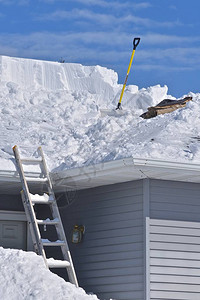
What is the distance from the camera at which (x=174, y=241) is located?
14336mm

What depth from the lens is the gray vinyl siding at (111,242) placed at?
14297mm

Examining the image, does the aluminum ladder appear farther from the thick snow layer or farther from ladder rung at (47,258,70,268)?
the thick snow layer

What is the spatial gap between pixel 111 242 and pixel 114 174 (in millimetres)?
1453

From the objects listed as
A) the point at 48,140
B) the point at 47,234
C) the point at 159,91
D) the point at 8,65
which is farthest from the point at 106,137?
the point at 8,65

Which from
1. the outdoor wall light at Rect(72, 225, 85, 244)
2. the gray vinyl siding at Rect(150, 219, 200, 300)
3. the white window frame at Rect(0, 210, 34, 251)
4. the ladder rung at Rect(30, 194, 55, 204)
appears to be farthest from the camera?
the white window frame at Rect(0, 210, 34, 251)

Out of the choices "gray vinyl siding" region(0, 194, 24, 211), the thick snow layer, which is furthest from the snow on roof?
"gray vinyl siding" region(0, 194, 24, 211)

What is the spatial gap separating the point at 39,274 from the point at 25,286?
0.36m

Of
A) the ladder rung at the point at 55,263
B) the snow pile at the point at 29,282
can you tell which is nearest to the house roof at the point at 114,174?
the ladder rung at the point at 55,263

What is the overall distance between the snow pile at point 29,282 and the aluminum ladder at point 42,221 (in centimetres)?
47

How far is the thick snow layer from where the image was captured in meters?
14.9

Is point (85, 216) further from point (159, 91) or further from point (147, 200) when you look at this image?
A: point (159, 91)

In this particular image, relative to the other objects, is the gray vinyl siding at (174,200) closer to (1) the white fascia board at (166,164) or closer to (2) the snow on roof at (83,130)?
(2) the snow on roof at (83,130)

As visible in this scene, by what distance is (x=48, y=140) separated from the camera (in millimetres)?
17672

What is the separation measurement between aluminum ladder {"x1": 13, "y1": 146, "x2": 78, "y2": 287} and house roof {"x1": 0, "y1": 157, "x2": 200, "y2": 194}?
21 centimetres
